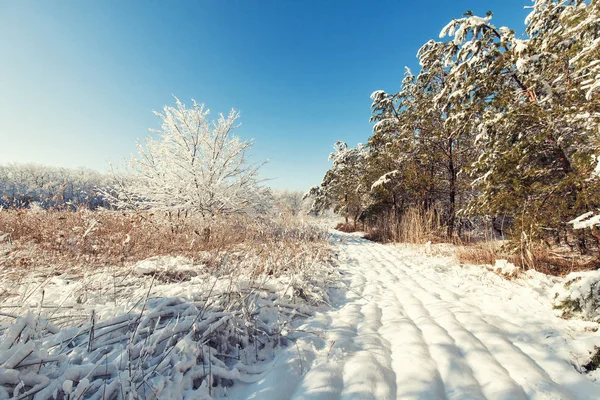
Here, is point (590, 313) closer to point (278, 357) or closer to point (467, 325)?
point (467, 325)

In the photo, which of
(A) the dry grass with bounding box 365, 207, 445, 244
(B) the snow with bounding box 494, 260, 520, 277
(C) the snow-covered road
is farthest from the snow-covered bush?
(A) the dry grass with bounding box 365, 207, 445, 244

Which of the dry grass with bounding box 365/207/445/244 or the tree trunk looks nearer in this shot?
the dry grass with bounding box 365/207/445/244

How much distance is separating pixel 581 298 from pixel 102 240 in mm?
6135

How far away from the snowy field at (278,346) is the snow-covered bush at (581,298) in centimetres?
12

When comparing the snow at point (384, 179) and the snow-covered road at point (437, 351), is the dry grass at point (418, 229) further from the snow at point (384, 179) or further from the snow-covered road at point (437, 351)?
the snow-covered road at point (437, 351)

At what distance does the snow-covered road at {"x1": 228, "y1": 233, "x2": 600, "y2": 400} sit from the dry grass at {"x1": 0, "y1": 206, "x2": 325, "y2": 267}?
190 cm

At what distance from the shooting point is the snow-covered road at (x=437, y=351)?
50.3 inches

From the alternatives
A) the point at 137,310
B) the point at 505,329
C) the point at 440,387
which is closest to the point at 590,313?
the point at 505,329

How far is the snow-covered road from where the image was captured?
128 centimetres

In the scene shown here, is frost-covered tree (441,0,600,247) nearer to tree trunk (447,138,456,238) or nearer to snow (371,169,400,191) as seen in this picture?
tree trunk (447,138,456,238)

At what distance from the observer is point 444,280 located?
363 centimetres

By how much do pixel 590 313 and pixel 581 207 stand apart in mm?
2602

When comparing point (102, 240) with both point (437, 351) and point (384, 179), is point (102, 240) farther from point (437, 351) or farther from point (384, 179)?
point (384, 179)

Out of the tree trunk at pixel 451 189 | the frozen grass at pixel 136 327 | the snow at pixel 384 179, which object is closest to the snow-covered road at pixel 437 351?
the frozen grass at pixel 136 327
